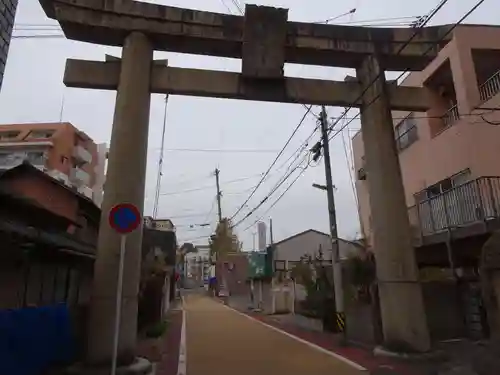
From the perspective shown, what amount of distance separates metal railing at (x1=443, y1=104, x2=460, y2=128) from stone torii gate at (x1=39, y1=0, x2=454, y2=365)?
3.66 m

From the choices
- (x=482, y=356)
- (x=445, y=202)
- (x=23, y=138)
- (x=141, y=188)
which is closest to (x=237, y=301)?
(x=23, y=138)

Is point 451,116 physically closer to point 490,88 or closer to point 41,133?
point 490,88

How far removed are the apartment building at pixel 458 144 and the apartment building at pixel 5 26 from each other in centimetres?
948

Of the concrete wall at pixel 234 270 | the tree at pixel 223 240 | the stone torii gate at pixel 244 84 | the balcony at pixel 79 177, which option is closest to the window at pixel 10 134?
the balcony at pixel 79 177

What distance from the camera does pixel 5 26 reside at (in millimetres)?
10078

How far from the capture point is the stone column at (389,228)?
32.8 feet

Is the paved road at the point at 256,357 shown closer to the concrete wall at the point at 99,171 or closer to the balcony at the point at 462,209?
the balcony at the point at 462,209

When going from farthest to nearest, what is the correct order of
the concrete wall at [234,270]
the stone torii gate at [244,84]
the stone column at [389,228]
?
1. the concrete wall at [234,270]
2. the stone column at [389,228]
3. the stone torii gate at [244,84]

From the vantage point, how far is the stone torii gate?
31.3 feet

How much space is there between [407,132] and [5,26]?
50.0 ft

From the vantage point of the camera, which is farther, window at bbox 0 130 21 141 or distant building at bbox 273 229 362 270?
window at bbox 0 130 21 141

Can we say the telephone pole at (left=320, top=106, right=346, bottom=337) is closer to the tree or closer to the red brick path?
the red brick path

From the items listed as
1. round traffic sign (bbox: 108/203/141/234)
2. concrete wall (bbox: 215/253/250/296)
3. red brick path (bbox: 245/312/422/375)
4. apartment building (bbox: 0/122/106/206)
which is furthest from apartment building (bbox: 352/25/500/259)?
concrete wall (bbox: 215/253/250/296)

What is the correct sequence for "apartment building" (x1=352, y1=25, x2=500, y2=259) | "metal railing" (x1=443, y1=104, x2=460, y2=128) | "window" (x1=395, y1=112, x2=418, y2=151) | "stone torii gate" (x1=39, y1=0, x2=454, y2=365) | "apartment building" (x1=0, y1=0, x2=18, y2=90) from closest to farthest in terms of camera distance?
"stone torii gate" (x1=39, y1=0, x2=454, y2=365), "apartment building" (x1=0, y1=0, x2=18, y2=90), "apartment building" (x1=352, y1=25, x2=500, y2=259), "metal railing" (x1=443, y1=104, x2=460, y2=128), "window" (x1=395, y1=112, x2=418, y2=151)
